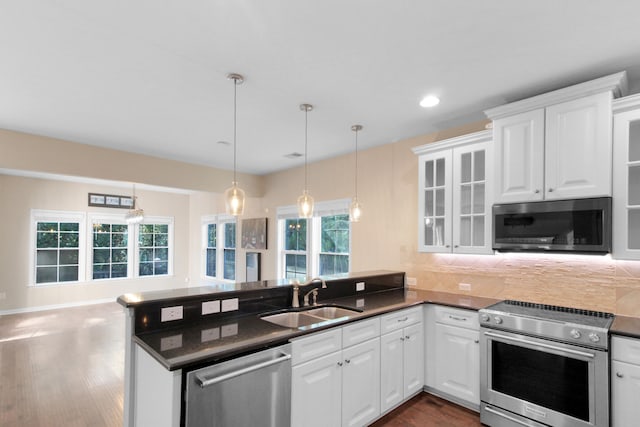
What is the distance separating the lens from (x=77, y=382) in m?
3.45

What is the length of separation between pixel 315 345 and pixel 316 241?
10.7 feet

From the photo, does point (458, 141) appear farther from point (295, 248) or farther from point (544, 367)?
point (295, 248)

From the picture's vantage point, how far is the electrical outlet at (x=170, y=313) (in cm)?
213

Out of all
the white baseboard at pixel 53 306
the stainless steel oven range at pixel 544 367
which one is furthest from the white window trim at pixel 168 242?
the stainless steel oven range at pixel 544 367

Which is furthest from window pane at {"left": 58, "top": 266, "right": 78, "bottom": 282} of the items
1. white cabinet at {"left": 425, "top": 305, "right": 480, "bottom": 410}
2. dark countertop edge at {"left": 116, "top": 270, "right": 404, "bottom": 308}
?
white cabinet at {"left": 425, "top": 305, "right": 480, "bottom": 410}

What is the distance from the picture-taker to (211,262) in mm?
8211

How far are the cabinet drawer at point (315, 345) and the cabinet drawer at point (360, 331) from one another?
66mm

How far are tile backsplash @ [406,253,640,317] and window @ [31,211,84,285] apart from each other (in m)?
7.18

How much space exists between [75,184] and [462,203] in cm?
767

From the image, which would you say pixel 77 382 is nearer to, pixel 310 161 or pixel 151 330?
pixel 151 330

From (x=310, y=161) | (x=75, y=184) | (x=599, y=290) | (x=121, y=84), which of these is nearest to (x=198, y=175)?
(x=310, y=161)

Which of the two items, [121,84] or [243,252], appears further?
[243,252]

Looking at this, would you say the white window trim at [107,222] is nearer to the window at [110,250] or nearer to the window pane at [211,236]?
the window at [110,250]

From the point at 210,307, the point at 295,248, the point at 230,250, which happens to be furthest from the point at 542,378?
the point at 230,250
